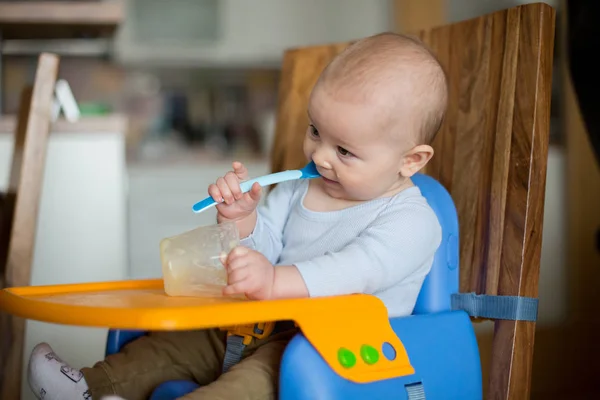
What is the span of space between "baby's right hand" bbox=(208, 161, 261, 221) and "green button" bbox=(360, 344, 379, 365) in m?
A: 0.24

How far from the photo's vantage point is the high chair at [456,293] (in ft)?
2.35

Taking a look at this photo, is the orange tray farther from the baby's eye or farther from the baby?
the baby's eye

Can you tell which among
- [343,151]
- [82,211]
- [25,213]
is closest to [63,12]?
[82,211]

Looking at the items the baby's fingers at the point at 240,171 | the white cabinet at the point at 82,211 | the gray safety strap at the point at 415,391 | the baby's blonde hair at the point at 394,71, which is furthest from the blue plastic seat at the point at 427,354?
the white cabinet at the point at 82,211

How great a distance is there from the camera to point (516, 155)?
955mm

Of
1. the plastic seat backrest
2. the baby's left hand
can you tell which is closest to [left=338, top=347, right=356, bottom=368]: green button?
the baby's left hand

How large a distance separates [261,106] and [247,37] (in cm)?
43

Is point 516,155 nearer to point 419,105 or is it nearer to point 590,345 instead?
point 419,105

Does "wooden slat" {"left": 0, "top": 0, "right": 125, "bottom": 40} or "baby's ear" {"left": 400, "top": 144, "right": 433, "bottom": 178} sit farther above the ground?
"wooden slat" {"left": 0, "top": 0, "right": 125, "bottom": 40}

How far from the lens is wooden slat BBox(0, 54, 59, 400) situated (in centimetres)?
117

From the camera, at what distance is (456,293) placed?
960 millimetres

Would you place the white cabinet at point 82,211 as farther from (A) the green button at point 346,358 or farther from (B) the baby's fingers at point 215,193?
(A) the green button at point 346,358

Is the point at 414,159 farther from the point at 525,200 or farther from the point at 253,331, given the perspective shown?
the point at 253,331

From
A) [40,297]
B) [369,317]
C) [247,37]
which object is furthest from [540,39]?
[247,37]
